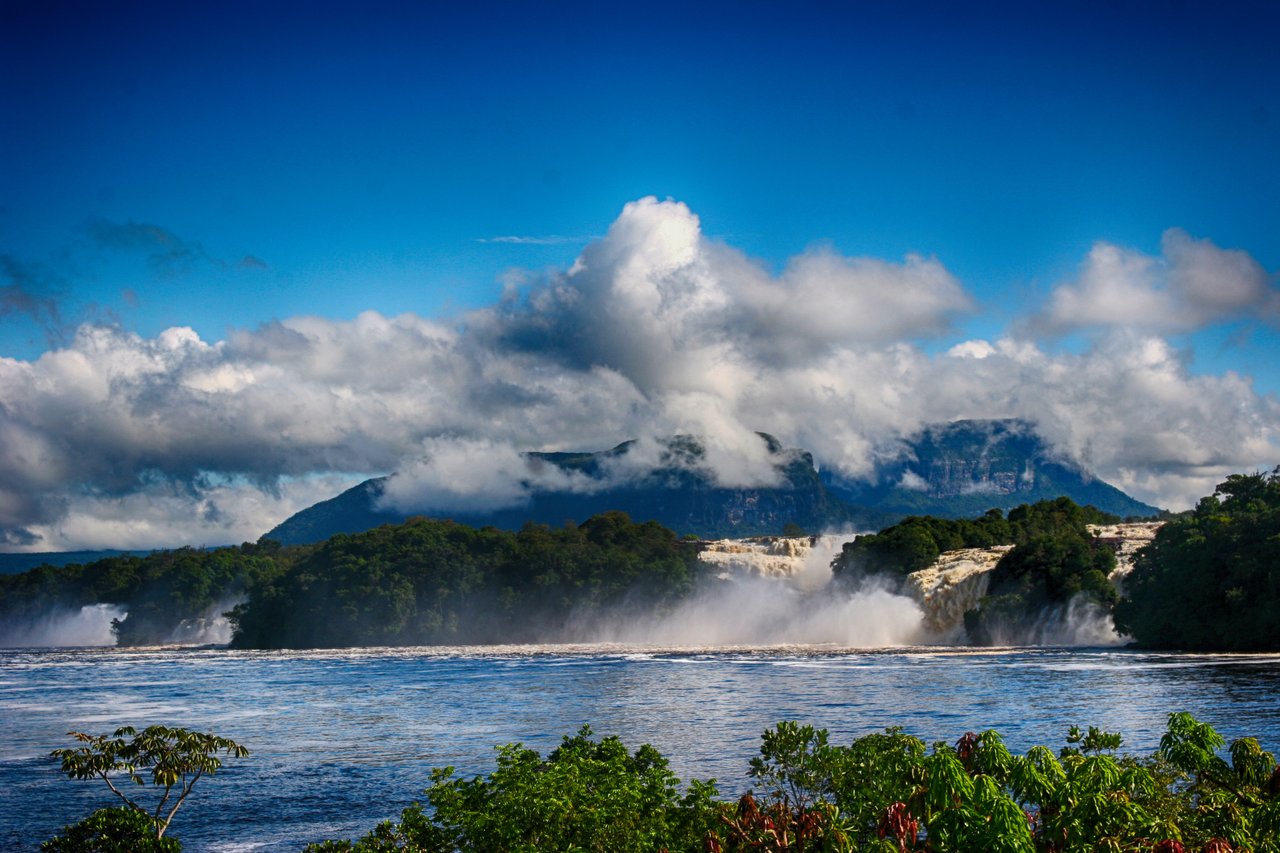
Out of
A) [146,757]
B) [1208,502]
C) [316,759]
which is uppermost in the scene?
[1208,502]

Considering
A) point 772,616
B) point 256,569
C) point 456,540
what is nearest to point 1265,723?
point 772,616

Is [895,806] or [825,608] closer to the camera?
[895,806]

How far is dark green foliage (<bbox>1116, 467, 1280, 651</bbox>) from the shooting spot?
78062 millimetres

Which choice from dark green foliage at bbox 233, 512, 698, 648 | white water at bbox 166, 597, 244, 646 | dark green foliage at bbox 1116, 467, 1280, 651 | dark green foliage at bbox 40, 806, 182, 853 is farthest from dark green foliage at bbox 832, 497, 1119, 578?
dark green foliage at bbox 40, 806, 182, 853

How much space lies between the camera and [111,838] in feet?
54.5

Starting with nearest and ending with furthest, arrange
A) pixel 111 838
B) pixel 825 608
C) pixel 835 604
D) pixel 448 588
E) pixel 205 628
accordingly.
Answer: pixel 111 838, pixel 835 604, pixel 825 608, pixel 448 588, pixel 205 628

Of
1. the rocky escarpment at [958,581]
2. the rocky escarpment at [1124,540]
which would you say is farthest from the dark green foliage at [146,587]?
the rocky escarpment at [1124,540]

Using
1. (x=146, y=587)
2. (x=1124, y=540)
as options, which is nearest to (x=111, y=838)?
(x=1124, y=540)

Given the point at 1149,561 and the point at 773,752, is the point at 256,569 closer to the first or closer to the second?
the point at 1149,561

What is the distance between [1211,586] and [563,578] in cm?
8282

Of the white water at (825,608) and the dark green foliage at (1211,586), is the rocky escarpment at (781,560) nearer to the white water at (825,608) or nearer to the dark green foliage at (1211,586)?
the white water at (825,608)

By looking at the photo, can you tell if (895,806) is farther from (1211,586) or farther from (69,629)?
(69,629)

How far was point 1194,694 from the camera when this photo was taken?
167 ft

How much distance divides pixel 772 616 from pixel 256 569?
74.6m
